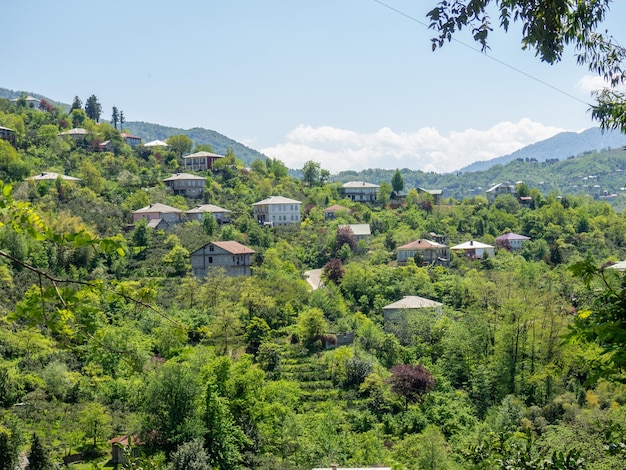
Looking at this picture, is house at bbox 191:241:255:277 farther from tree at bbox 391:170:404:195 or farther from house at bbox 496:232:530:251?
tree at bbox 391:170:404:195

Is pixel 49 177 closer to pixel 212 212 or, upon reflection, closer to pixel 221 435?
pixel 212 212

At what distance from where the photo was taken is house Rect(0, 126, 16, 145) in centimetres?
5147

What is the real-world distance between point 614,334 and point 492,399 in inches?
978

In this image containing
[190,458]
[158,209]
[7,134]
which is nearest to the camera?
[190,458]

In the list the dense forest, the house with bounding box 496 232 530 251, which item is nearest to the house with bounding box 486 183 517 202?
the dense forest

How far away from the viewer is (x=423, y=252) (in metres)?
43.9

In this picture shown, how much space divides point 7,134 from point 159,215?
16678mm

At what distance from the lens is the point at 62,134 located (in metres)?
57.6

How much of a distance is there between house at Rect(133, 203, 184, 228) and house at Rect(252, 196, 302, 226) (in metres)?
6.97

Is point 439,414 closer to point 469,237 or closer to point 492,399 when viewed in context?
point 492,399

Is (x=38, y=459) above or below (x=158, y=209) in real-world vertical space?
below

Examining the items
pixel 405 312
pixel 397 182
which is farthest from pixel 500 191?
pixel 405 312

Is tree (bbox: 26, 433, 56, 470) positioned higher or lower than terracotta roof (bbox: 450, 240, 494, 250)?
lower

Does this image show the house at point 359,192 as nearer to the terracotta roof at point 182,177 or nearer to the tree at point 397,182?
the tree at point 397,182
